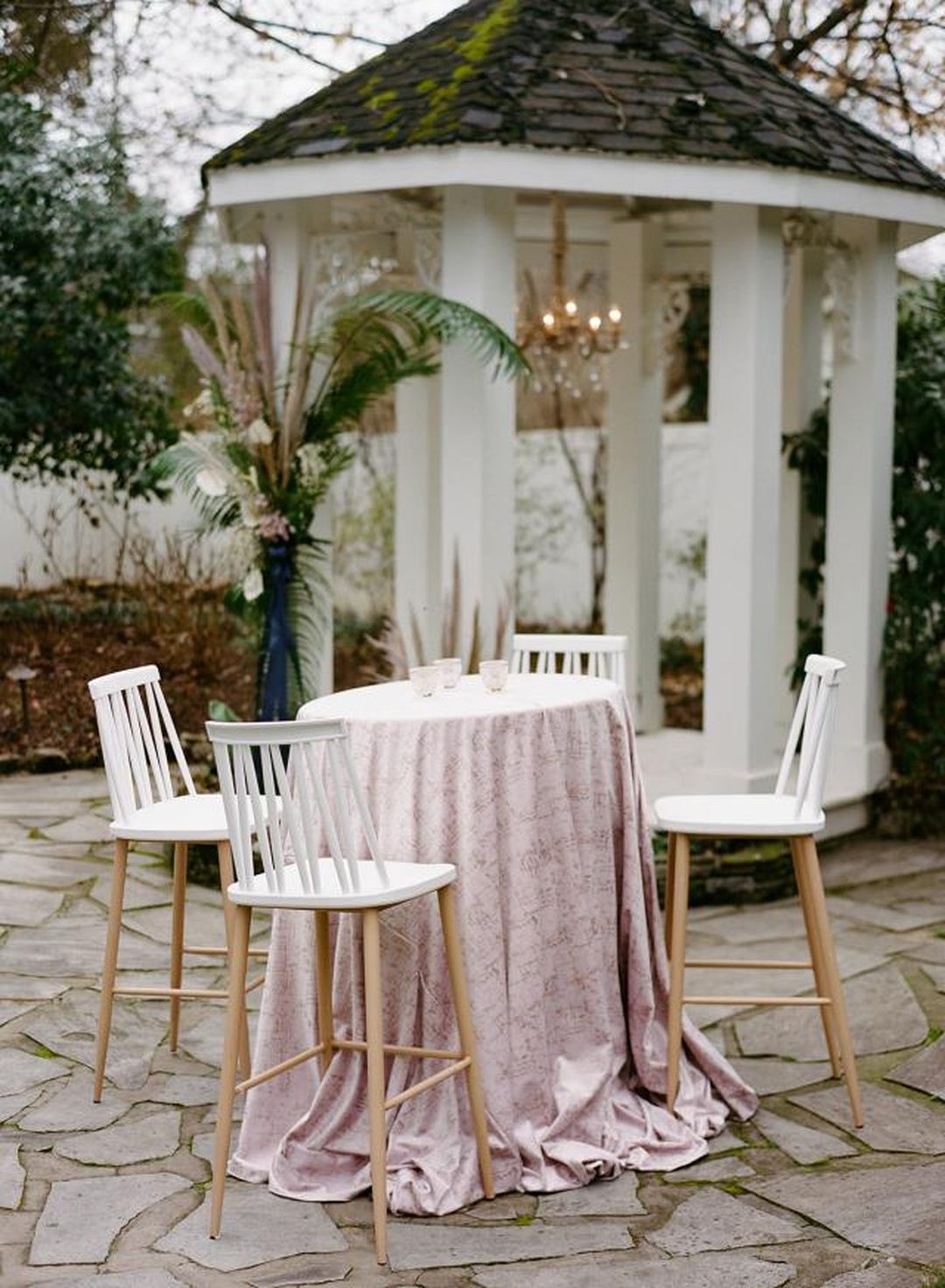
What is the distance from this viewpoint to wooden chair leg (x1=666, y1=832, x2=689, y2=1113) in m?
4.45

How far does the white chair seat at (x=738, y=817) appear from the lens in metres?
4.54

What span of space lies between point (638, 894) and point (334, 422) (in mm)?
3187

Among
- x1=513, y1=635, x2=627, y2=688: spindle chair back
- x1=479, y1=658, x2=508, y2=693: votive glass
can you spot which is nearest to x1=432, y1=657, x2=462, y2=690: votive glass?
x1=479, y1=658, x2=508, y2=693: votive glass

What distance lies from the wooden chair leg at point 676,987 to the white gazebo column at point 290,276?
3.10 m

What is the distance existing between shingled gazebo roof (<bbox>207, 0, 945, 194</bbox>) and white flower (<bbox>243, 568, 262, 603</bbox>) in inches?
69.3

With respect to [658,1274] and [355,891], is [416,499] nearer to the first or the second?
[355,891]

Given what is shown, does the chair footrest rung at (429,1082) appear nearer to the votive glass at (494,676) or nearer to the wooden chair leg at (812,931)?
the votive glass at (494,676)

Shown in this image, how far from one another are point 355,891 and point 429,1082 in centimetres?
52

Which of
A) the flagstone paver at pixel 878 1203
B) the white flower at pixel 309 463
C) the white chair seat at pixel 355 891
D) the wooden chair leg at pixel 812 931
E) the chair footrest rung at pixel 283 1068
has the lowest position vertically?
the flagstone paver at pixel 878 1203

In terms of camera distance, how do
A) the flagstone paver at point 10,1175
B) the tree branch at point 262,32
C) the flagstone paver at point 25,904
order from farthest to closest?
the tree branch at point 262,32
the flagstone paver at point 25,904
the flagstone paver at point 10,1175

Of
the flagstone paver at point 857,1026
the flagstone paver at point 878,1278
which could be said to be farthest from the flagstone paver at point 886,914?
the flagstone paver at point 878,1278

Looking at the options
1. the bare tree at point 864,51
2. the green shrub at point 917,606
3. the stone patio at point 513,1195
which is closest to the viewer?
the stone patio at point 513,1195

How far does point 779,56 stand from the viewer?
1224cm

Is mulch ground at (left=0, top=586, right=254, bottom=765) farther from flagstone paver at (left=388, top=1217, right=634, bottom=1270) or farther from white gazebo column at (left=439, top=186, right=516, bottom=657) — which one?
flagstone paver at (left=388, top=1217, right=634, bottom=1270)
